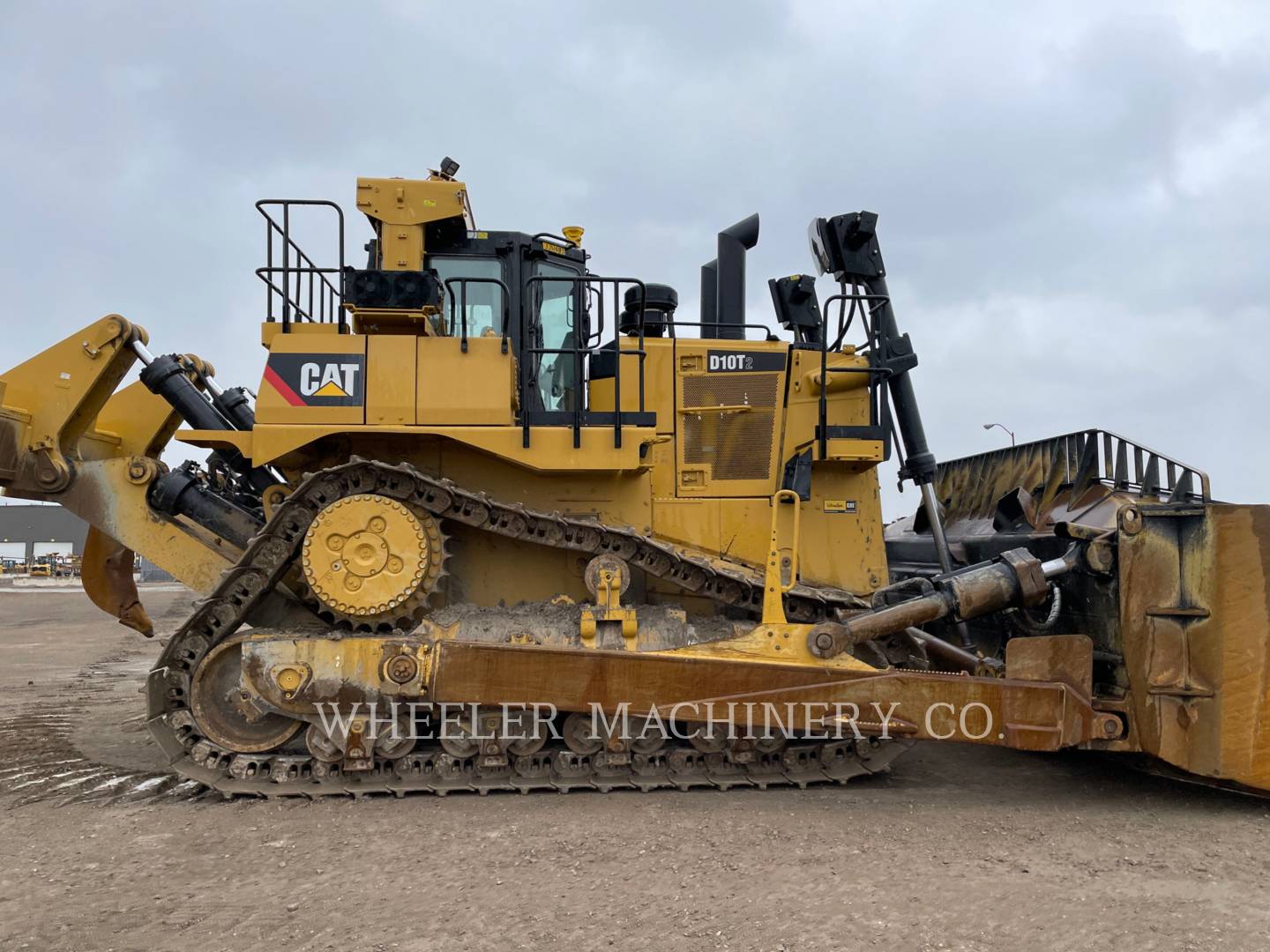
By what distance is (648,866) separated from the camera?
450 cm

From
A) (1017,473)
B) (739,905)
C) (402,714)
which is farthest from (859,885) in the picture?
(1017,473)

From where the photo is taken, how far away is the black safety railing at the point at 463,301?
5.85 m

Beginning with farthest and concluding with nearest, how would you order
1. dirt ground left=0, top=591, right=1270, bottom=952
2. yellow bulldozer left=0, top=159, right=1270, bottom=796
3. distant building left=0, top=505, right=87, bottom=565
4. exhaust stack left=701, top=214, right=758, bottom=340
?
distant building left=0, top=505, right=87, bottom=565 → exhaust stack left=701, top=214, right=758, bottom=340 → yellow bulldozer left=0, top=159, right=1270, bottom=796 → dirt ground left=0, top=591, right=1270, bottom=952

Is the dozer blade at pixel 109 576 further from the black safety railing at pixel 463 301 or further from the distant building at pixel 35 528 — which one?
the distant building at pixel 35 528

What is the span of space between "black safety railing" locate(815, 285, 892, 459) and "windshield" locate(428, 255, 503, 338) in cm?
257

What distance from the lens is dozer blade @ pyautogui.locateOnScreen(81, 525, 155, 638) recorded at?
24.8ft

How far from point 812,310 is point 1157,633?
3.62 m

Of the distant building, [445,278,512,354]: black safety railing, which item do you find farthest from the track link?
the distant building

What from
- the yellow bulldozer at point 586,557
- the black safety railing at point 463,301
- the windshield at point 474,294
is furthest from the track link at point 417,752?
the windshield at point 474,294

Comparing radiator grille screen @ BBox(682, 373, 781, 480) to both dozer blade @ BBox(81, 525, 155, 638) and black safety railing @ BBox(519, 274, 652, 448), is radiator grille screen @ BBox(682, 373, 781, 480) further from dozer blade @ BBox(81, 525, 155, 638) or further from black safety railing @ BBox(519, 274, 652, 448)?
dozer blade @ BBox(81, 525, 155, 638)

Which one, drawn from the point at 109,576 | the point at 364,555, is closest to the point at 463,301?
the point at 364,555

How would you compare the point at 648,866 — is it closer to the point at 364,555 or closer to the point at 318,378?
the point at 364,555

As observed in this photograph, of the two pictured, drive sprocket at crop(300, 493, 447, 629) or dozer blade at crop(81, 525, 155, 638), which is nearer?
drive sprocket at crop(300, 493, 447, 629)

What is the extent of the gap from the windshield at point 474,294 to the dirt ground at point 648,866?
3.52 m
